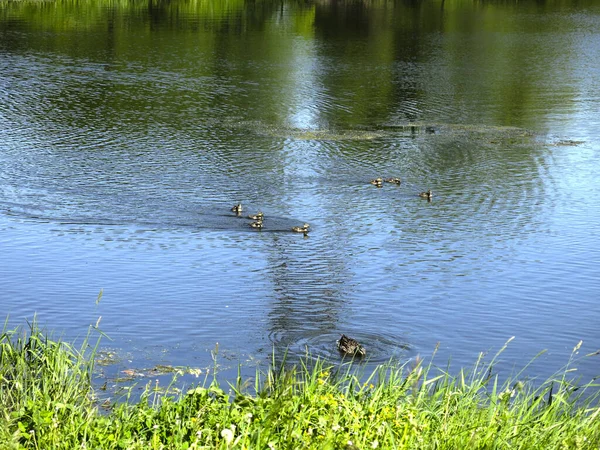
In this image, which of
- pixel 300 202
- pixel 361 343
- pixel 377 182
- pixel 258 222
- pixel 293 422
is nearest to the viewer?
pixel 293 422

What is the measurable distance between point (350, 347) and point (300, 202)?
9.75 m

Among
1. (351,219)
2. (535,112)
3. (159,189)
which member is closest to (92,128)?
(159,189)

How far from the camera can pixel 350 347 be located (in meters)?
13.7

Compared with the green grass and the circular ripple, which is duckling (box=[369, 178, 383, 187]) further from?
the green grass

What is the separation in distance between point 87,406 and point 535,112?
28714mm

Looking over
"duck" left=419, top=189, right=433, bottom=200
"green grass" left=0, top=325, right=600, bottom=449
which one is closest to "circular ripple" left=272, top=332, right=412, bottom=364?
"green grass" left=0, top=325, right=600, bottom=449

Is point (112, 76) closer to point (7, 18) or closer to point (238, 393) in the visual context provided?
point (7, 18)

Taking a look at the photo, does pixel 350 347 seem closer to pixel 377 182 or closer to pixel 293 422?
pixel 293 422

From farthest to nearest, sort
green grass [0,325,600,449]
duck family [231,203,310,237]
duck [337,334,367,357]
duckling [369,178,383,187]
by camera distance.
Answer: duckling [369,178,383,187]
duck family [231,203,310,237]
duck [337,334,367,357]
green grass [0,325,600,449]

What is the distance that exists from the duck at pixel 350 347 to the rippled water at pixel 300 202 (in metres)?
0.35

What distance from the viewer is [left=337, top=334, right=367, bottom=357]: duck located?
536 inches

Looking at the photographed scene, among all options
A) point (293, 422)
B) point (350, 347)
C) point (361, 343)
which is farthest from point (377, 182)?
point (293, 422)

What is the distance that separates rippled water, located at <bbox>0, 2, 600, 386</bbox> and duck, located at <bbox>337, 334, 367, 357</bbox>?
0.35 m

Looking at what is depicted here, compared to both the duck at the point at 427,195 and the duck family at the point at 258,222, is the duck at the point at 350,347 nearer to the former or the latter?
the duck family at the point at 258,222
